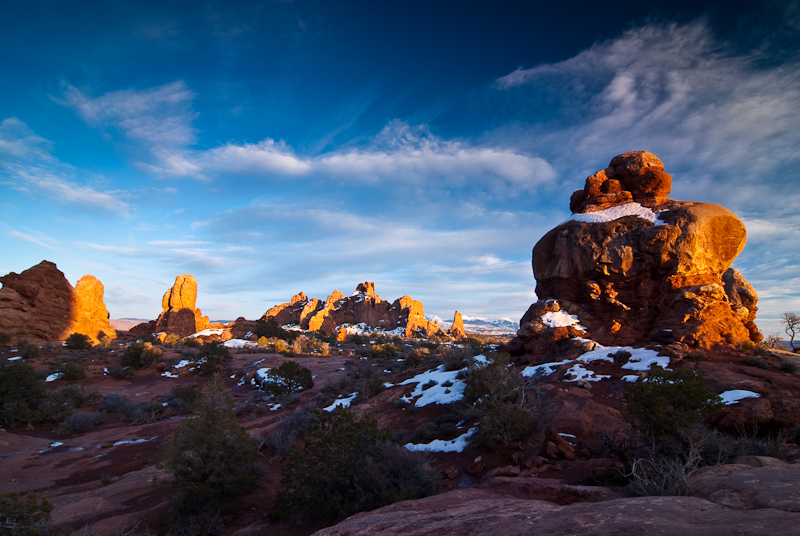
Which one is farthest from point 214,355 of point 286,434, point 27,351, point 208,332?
point 208,332

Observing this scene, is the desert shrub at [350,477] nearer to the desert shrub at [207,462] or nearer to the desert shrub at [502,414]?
the desert shrub at [207,462]

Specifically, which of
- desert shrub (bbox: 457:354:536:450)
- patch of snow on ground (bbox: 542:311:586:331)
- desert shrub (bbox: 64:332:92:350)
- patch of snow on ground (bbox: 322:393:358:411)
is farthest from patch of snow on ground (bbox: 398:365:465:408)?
desert shrub (bbox: 64:332:92:350)

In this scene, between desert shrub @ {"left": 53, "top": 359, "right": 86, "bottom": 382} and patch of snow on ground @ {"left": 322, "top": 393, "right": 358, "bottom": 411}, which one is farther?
desert shrub @ {"left": 53, "top": 359, "right": 86, "bottom": 382}

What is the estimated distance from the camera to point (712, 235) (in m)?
Result: 13.9

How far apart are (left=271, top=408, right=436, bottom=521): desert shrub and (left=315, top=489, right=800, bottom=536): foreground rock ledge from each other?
1907mm

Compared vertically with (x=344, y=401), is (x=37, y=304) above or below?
above

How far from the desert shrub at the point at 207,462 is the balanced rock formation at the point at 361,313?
223 ft

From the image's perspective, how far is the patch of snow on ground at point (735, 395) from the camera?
8.35 m

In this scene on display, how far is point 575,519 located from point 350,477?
5.49 meters

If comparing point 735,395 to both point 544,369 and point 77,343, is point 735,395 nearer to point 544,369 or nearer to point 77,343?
point 544,369

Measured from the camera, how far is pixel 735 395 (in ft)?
28.3

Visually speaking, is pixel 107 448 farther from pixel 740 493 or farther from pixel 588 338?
pixel 588 338

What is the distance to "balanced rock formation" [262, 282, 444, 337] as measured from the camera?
7869cm

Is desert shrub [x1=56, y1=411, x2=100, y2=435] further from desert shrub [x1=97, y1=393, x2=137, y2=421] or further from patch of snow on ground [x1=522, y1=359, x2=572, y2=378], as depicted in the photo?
patch of snow on ground [x1=522, y1=359, x2=572, y2=378]
